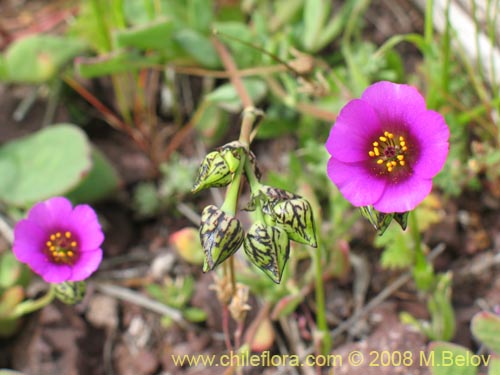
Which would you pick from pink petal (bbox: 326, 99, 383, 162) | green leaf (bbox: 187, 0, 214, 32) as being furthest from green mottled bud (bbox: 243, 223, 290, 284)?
green leaf (bbox: 187, 0, 214, 32)

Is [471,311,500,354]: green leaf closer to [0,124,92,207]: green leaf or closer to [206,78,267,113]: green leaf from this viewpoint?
[206,78,267,113]: green leaf

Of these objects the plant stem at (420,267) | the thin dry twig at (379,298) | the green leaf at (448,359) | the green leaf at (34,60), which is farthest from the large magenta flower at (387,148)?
the green leaf at (34,60)

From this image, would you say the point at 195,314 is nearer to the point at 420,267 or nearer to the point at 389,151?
the point at 420,267

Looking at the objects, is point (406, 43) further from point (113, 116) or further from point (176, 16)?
point (113, 116)

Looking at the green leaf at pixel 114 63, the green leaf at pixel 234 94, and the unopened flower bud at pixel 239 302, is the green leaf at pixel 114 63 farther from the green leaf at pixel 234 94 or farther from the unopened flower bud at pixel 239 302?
the unopened flower bud at pixel 239 302

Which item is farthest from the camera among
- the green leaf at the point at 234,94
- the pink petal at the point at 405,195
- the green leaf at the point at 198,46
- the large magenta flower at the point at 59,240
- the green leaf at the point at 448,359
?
the green leaf at the point at 198,46
